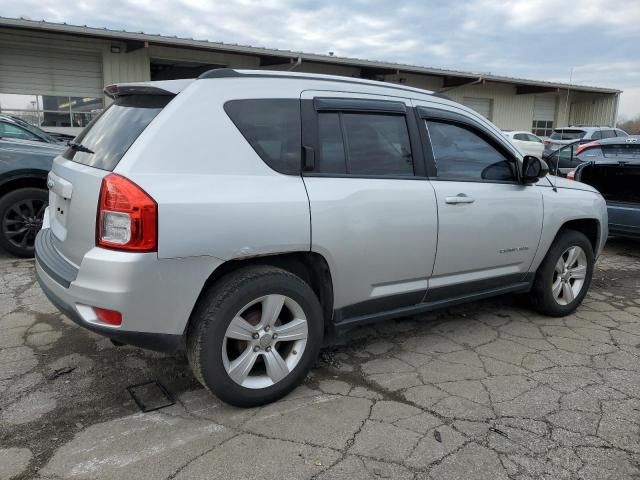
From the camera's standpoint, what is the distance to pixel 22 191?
5711 mm

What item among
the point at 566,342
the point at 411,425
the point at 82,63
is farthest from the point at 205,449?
the point at 82,63

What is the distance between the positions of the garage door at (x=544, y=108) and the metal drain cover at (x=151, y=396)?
27379mm

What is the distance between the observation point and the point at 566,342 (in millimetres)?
4012

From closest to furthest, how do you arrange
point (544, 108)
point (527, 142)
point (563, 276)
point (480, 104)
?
point (563, 276) → point (527, 142) → point (480, 104) → point (544, 108)

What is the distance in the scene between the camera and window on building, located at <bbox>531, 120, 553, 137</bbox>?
26.9 meters

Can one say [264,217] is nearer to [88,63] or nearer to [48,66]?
[48,66]

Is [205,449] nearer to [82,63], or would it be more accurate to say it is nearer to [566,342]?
[566,342]

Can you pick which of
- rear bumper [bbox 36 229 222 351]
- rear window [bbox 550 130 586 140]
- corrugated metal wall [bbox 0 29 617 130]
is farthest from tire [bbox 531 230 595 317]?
rear window [bbox 550 130 586 140]

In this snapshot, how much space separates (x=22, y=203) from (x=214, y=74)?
13.1 ft

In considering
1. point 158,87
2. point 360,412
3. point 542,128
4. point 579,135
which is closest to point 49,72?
point 158,87

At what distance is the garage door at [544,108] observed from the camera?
2669 cm

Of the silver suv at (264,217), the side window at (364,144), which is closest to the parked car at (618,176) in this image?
the silver suv at (264,217)

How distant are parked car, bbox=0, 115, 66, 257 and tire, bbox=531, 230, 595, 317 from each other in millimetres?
5207

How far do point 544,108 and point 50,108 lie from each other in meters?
23.2
